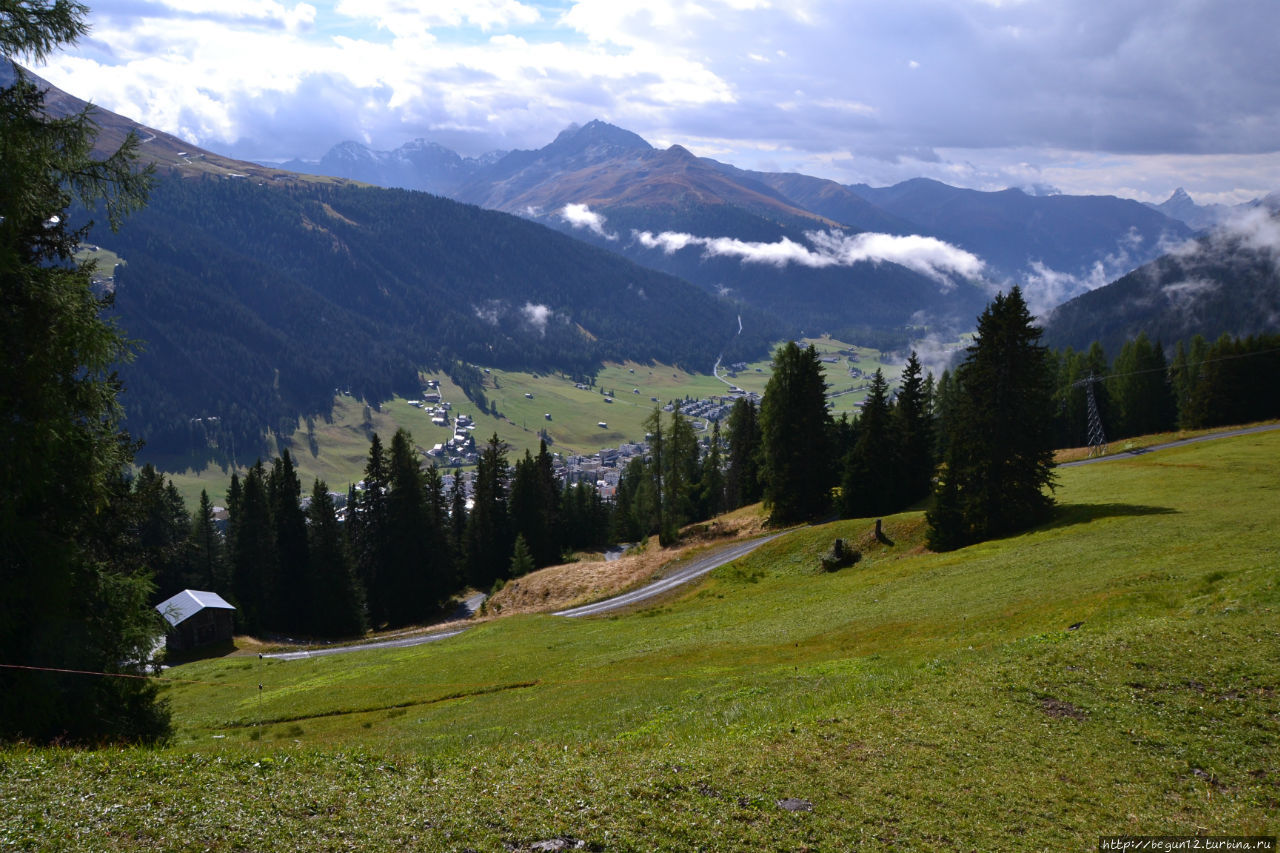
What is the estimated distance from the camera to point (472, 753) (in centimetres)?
1630

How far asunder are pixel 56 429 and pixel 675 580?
1790 inches

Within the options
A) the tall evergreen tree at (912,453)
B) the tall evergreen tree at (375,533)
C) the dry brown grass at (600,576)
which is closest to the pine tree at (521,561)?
the dry brown grass at (600,576)

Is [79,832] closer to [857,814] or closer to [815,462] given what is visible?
[857,814]

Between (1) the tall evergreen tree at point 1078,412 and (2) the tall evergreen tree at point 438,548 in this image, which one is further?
(1) the tall evergreen tree at point 1078,412

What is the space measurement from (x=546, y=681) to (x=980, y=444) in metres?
31.6

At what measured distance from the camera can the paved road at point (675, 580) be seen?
2144 inches

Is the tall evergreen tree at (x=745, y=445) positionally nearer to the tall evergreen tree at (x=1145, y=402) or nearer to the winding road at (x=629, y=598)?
the winding road at (x=629, y=598)

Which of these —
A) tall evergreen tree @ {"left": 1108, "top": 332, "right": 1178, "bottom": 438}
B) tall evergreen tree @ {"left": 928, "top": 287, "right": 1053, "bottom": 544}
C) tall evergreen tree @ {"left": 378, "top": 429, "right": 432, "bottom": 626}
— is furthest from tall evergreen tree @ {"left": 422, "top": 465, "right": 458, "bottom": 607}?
tall evergreen tree @ {"left": 1108, "top": 332, "right": 1178, "bottom": 438}

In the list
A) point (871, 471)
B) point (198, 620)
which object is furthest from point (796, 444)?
point (198, 620)

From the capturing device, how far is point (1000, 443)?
149 ft

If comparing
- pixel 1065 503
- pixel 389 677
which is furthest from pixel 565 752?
pixel 1065 503

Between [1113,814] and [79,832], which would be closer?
[79,832]

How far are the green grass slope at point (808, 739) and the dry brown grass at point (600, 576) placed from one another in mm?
26071

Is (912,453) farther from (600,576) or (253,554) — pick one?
(253,554)
